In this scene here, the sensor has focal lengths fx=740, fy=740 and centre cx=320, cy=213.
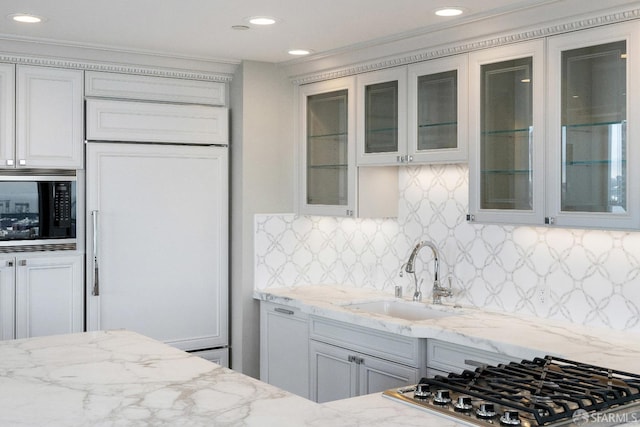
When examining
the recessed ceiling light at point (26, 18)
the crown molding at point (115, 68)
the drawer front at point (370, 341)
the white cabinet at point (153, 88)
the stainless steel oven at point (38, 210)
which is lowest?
the drawer front at point (370, 341)

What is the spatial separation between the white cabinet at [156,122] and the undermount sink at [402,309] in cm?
146

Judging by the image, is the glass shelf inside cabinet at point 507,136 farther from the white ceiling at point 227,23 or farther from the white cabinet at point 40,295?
the white cabinet at point 40,295

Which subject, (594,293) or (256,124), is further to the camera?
(256,124)

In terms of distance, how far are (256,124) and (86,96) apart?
1.09 metres

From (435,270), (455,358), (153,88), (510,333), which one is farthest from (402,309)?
(153,88)

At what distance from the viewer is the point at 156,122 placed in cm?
475

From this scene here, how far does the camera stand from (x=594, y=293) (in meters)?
3.58

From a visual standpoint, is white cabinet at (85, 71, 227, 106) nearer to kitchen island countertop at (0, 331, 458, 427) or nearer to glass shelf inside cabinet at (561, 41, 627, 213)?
kitchen island countertop at (0, 331, 458, 427)

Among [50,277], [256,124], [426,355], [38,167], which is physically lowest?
[426,355]

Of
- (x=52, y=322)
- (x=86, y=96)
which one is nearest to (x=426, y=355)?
(x=52, y=322)

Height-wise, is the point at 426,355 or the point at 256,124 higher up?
the point at 256,124

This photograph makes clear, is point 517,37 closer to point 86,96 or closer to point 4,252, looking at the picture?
→ point 86,96

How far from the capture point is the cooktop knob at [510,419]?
1.89 meters

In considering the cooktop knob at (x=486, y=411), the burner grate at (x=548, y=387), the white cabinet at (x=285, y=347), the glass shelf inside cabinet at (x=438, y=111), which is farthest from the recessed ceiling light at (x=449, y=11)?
the cooktop knob at (x=486, y=411)
